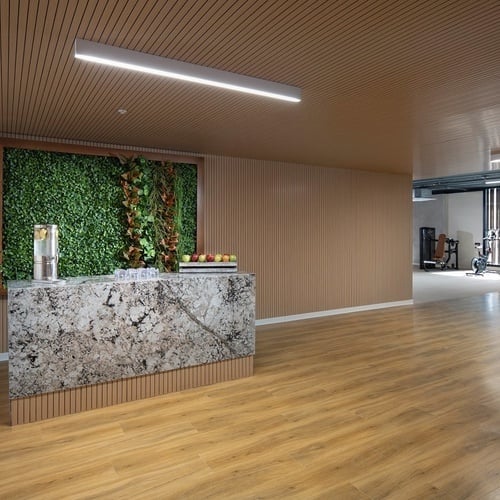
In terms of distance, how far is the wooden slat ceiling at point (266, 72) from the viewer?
250 cm

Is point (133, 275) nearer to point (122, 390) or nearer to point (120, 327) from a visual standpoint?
point (120, 327)

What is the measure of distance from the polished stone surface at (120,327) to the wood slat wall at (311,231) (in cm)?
243

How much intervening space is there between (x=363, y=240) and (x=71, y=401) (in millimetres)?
6316

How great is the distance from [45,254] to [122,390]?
1484 mm

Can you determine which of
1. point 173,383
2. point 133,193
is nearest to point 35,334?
point 173,383

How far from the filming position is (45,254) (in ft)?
13.4

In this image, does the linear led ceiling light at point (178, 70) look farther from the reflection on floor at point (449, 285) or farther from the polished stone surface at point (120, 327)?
the reflection on floor at point (449, 285)

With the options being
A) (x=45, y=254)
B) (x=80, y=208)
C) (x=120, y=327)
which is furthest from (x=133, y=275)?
(x=80, y=208)

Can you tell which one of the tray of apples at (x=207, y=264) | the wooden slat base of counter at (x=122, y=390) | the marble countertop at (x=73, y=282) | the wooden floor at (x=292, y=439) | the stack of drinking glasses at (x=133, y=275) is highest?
the tray of apples at (x=207, y=264)

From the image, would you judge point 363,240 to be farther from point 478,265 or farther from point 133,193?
point 478,265

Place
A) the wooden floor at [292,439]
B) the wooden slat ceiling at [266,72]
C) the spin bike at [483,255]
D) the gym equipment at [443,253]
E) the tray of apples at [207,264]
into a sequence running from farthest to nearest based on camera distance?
1. the gym equipment at [443,253]
2. the spin bike at [483,255]
3. the tray of apples at [207,264]
4. the wooden floor at [292,439]
5. the wooden slat ceiling at [266,72]

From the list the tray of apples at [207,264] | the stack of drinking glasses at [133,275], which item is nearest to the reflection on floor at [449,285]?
the tray of apples at [207,264]

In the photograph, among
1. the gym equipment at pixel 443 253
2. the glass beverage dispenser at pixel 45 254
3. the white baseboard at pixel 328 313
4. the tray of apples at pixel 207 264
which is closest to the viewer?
the glass beverage dispenser at pixel 45 254

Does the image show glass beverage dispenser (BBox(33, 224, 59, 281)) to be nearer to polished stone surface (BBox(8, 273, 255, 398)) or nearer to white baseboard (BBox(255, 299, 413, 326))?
polished stone surface (BBox(8, 273, 255, 398))
